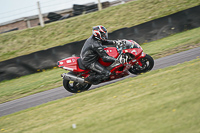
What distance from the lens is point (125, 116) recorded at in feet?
14.1

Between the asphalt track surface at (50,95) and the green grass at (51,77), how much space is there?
2.18ft

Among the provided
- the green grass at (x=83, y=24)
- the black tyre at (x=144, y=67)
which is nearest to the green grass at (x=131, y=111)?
the black tyre at (x=144, y=67)

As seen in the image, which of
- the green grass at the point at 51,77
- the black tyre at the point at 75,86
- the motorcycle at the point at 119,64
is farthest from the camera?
the green grass at the point at 51,77

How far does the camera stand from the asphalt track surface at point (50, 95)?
7604mm

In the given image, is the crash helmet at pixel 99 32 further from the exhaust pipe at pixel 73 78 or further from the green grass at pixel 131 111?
→ the green grass at pixel 131 111

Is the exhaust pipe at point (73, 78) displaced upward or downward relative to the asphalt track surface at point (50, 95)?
upward

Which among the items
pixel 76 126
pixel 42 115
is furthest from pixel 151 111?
pixel 42 115


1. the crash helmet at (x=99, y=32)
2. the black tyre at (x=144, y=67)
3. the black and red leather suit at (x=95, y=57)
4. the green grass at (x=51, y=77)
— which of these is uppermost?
the crash helmet at (x=99, y=32)

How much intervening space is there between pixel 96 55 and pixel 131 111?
3.26 m

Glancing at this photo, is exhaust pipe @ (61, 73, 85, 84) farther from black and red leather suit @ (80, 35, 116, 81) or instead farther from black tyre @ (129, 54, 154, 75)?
black tyre @ (129, 54, 154, 75)

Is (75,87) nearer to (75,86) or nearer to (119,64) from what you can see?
(75,86)

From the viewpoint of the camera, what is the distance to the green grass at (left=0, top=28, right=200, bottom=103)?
962 centimetres

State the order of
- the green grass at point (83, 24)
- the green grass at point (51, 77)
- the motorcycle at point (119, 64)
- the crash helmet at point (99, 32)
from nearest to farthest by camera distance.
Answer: the crash helmet at point (99, 32) < the motorcycle at point (119, 64) < the green grass at point (51, 77) < the green grass at point (83, 24)

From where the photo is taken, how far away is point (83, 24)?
18.7 metres
